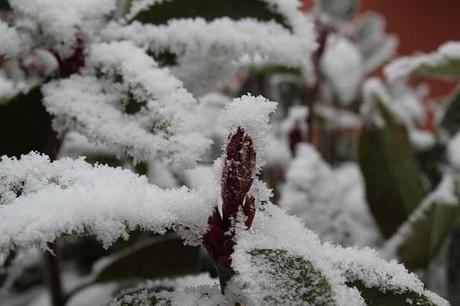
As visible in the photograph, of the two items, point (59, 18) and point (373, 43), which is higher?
point (373, 43)

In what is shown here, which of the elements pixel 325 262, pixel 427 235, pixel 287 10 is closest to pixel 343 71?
pixel 427 235

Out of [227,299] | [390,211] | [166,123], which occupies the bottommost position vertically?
[227,299]

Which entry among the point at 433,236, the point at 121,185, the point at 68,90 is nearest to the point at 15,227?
the point at 121,185

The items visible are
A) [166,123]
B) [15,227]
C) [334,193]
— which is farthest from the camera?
[334,193]

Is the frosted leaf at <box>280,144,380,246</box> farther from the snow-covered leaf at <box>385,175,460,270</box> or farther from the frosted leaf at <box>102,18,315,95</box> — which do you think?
the frosted leaf at <box>102,18,315,95</box>

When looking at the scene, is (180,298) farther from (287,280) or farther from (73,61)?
(73,61)

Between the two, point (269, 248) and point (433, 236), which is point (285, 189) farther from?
point (269, 248)

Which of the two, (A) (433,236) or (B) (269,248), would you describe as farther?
(A) (433,236)
